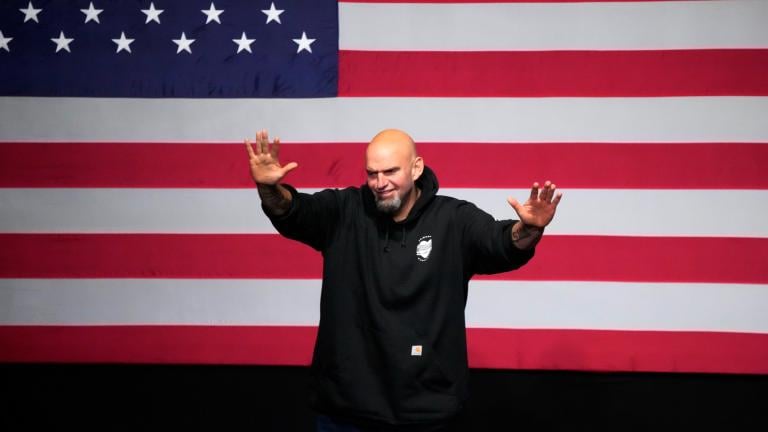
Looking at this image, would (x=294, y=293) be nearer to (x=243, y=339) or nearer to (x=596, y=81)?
(x=243, y=339)

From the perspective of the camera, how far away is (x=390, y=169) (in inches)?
66.5

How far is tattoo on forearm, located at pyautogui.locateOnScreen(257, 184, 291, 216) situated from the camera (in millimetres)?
1636

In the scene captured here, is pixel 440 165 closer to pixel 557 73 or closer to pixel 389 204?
pixel 557 73

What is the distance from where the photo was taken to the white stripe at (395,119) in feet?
8.20

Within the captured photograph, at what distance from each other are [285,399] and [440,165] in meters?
1.00

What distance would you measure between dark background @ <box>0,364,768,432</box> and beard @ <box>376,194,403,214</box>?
109cm

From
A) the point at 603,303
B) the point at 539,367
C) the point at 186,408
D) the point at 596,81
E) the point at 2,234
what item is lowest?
the point at 186,408

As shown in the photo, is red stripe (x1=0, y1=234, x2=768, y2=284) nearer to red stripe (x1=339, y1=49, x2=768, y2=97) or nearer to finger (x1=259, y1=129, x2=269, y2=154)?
red stripe (x1=339, y1=49, x2=768, y2=97)

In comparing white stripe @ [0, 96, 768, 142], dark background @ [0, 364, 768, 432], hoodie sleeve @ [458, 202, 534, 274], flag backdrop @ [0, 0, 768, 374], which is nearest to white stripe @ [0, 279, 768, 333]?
flag backdrop @ [0, 0, 768, 374]

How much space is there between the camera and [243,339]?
2602mm

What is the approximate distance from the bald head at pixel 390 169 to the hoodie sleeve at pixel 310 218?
0.38 feet

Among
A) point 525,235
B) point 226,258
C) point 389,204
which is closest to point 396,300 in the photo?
point 389,204

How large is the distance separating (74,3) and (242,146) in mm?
785

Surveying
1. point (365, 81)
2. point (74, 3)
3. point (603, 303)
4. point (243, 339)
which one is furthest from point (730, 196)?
point (74, 3)
